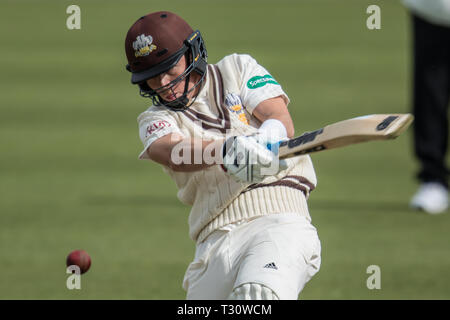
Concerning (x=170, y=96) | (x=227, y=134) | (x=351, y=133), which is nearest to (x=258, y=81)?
(x=227, y=134)

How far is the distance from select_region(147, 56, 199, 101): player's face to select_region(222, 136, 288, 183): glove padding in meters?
0.52

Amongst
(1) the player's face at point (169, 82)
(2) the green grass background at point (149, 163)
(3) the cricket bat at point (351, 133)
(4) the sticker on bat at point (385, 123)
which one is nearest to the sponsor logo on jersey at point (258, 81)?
(1) the player's face at point (169, 82)

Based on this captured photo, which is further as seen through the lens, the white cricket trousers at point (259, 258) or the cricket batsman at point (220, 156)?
the cricket batsman at point (220, 156)

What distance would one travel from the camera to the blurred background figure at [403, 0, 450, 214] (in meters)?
9.02

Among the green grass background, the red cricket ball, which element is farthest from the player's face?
the green grass background

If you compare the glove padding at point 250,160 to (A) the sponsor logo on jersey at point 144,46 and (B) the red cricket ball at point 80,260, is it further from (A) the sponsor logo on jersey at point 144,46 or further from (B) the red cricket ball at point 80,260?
(B) the red cricket ball at point 80,260

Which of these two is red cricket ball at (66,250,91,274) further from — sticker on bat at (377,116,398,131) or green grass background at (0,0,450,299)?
sticker on bat at (377,116,398,131)

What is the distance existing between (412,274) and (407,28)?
50.5ft

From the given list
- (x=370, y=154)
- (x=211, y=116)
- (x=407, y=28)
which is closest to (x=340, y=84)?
(x=370, y=154)

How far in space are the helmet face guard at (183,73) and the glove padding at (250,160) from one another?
20.1 inches

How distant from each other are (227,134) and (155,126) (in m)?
0.38

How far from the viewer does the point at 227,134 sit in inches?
177

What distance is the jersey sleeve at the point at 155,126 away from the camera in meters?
4.44

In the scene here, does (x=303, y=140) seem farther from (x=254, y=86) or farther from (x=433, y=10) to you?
(x=433, y=10)
